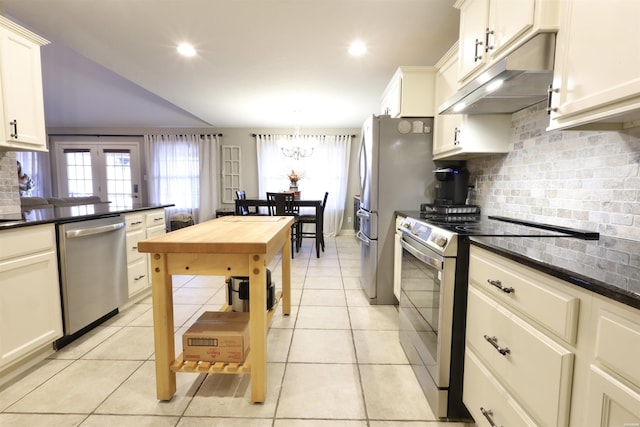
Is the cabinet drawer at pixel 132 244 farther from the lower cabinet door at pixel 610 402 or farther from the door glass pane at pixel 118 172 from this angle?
the door glass pane at pixel 118 172

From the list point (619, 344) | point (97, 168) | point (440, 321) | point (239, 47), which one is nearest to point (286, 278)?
point (440, 321)

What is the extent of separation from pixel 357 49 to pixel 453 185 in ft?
4.91

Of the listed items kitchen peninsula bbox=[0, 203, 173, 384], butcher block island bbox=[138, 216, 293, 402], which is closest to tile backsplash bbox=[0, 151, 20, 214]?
kitchen peninsula bbox=[0, 203, 173, 384]

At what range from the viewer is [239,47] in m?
2.61

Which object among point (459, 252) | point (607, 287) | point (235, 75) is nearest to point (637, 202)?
point (459, 252)

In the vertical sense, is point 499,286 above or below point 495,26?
below

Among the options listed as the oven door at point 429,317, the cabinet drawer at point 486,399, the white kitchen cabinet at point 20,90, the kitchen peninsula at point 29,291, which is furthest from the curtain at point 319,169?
the cabinet drawer at point 486,399

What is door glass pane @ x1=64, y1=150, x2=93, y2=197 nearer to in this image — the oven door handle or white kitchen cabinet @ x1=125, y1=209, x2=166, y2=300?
white kitchen cabinet @ x1=125, y1=209, x2=166, y2=300

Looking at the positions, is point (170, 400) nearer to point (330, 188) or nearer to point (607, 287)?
point (607, 287)

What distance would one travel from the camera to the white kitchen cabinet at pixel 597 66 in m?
0.87

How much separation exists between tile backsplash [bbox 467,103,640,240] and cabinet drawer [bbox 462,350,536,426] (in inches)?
32.6

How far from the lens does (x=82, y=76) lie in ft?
12.8

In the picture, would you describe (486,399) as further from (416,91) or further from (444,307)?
(416,91)

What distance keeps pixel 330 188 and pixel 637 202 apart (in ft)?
16.7
